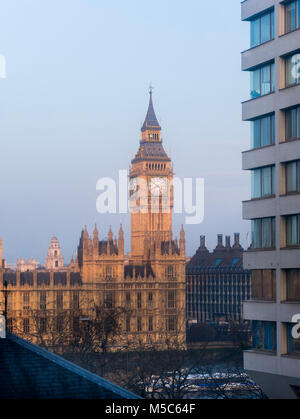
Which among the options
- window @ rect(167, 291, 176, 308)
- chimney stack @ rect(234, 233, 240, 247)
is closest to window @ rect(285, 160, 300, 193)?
window @ rect(167, 291, 176, 308)

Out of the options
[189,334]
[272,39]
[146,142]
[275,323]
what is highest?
[146,142]

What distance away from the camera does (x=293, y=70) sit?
30438 millimetres

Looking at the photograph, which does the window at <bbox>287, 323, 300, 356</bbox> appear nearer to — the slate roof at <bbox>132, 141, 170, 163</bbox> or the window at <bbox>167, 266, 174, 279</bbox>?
the window at <bbox>167, 266, 174, 279</bbox>

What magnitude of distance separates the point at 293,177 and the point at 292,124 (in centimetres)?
179

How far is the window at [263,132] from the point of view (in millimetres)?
31656

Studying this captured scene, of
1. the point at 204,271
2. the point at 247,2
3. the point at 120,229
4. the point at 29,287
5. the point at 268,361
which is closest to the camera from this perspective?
the point at 268,361

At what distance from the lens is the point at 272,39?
31.5 m

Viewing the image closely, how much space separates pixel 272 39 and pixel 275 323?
9732 mm

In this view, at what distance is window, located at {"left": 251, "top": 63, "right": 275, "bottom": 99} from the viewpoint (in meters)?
31.7

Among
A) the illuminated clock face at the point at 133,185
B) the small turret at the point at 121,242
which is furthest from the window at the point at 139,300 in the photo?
the illuminated clock face at the point at 133,185

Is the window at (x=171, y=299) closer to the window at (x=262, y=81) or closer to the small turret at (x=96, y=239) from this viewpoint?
the small turret at (x=96, y=239)

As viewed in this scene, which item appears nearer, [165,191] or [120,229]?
[120,229]

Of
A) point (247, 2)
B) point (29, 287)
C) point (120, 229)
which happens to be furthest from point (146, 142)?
point (247, 2)

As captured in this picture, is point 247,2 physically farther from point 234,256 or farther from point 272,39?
point 234,256
